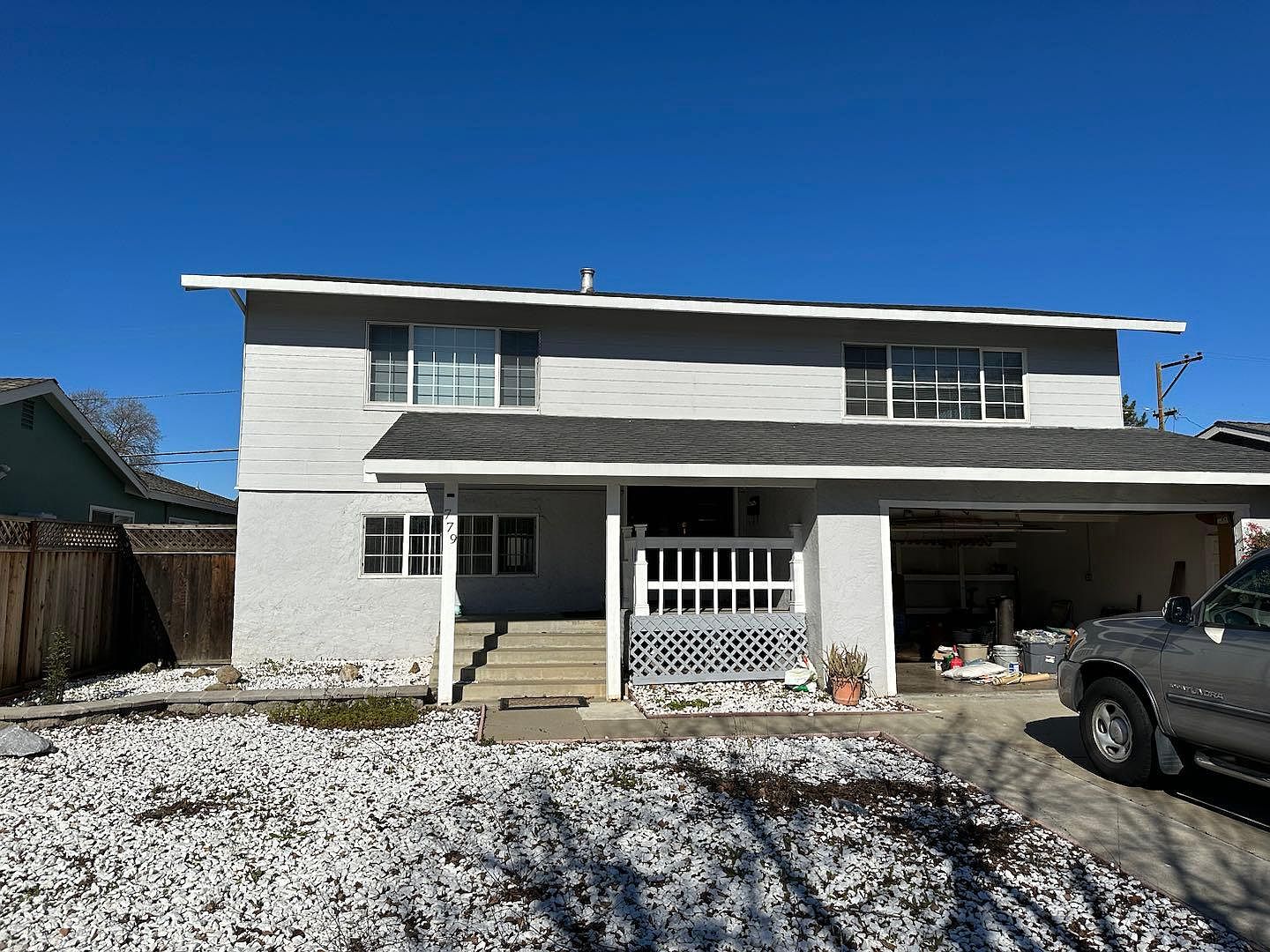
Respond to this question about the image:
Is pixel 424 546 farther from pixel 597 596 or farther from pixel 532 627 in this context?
pixel 597 596

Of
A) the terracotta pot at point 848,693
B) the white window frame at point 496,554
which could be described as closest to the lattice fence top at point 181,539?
the white window frame at point 496,554

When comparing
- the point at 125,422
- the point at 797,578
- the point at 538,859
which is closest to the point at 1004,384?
the point at 797,578

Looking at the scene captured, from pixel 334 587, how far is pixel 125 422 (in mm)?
38613

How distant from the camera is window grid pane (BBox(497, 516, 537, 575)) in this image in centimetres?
1182

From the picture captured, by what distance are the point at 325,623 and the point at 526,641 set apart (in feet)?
11.1

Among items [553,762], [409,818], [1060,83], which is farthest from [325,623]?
[1060,83]

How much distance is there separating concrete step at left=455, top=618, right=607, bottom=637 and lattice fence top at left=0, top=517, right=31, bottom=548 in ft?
16.3

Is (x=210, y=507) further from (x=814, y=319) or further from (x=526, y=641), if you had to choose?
A: (x=814, y=319)

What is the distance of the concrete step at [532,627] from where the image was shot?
32.9 feet

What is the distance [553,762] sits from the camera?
628 centimetres

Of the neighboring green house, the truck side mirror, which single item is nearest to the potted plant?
the truck side mirror

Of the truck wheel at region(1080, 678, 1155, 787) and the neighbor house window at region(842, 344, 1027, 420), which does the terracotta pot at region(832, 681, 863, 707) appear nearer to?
the truck wheel at region(1080, 678, 1155, 787)

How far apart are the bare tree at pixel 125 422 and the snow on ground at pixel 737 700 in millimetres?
38706

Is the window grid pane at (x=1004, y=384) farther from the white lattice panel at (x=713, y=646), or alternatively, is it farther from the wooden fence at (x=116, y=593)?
the wooden fence at (x=116, y=593)
